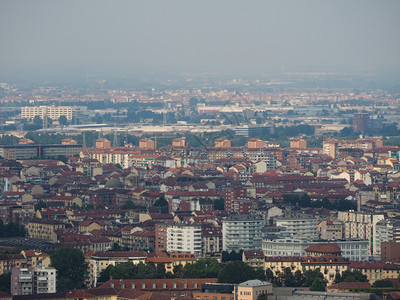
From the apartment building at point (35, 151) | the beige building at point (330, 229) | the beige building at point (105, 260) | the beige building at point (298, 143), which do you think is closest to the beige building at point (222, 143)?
the beige building at point (298, 143)

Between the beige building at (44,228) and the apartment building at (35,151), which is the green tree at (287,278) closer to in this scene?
the beige building at (44,228)

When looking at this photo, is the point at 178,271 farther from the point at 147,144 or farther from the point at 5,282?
the point at 147,144

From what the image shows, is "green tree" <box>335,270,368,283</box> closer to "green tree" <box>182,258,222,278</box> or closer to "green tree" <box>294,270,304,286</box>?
"green tree" <box>294,270,304,286</box>

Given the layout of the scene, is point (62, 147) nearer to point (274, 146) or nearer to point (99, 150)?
point (99, 150)

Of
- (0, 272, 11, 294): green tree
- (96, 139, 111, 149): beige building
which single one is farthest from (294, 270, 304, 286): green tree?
(96, 139, 111, 149): beige building

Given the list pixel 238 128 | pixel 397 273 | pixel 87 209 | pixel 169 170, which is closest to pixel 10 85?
pixel 238 128

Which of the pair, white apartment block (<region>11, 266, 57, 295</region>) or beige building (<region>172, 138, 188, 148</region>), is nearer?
white apartment block (<region>11, 266, 57, 295</region>)
